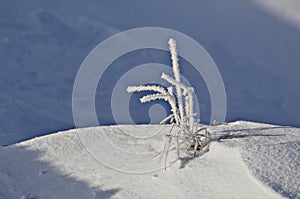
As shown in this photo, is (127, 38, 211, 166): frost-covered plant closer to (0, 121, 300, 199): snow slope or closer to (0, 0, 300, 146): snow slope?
(0, 121, 300, 199): snow slope

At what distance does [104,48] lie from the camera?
6309mm

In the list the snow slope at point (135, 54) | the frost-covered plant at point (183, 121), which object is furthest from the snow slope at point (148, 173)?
the snow slope at point (135, 54)

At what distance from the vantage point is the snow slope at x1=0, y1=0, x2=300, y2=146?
5.65m

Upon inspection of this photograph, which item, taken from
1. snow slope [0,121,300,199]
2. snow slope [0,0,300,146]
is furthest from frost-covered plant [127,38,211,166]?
snow slope [0,0,300,146]

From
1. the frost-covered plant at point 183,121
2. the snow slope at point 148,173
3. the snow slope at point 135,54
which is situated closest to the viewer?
the snow slope at point 148,173

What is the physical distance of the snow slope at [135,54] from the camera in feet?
18.5

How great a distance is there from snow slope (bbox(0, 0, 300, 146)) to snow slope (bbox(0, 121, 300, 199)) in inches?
94.3

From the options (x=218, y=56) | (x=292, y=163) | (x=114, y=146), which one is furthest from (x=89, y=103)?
(x=292, y=163)

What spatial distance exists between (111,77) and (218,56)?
1327 millimetres

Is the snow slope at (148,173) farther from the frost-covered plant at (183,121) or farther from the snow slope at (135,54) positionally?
the snow slope at (135,54)

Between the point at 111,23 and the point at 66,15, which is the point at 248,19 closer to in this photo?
the point at 111,23

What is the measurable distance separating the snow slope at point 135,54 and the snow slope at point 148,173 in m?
2.39

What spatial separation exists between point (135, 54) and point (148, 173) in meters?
4.33

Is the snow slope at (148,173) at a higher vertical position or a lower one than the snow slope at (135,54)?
lower
